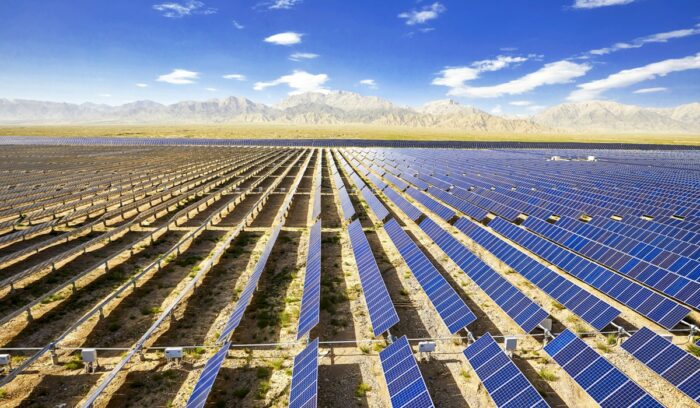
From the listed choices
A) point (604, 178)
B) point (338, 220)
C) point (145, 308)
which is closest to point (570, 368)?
point (145, 308)

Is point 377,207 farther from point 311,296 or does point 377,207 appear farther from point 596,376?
point 596,376

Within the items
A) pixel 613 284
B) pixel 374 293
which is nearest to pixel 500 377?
pixel 374 293

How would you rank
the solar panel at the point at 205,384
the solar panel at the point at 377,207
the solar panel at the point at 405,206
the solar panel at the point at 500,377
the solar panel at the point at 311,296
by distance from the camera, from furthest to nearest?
the solar panel at the point at 405,206 < the solar panel at the point at 377,207 < the solar panel at the point at 311,296 < the solar panel at the point at 205,384 < the solar panel at the point at 500,377

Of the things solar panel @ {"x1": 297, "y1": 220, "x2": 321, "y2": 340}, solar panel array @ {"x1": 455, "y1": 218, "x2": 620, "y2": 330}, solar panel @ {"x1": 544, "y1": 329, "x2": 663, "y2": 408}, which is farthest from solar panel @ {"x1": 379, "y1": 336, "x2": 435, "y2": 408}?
solar panel array @ {"x1": 455, "y1": 218, "x2": 620, "y2": 330}

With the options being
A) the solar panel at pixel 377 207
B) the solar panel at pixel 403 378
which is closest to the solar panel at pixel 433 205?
→ the solar panel at pixel 377 207

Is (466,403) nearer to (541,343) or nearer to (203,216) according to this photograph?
(541,343)

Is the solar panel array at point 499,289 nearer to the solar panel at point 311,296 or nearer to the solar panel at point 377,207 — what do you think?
the solar panel at point 377,207
